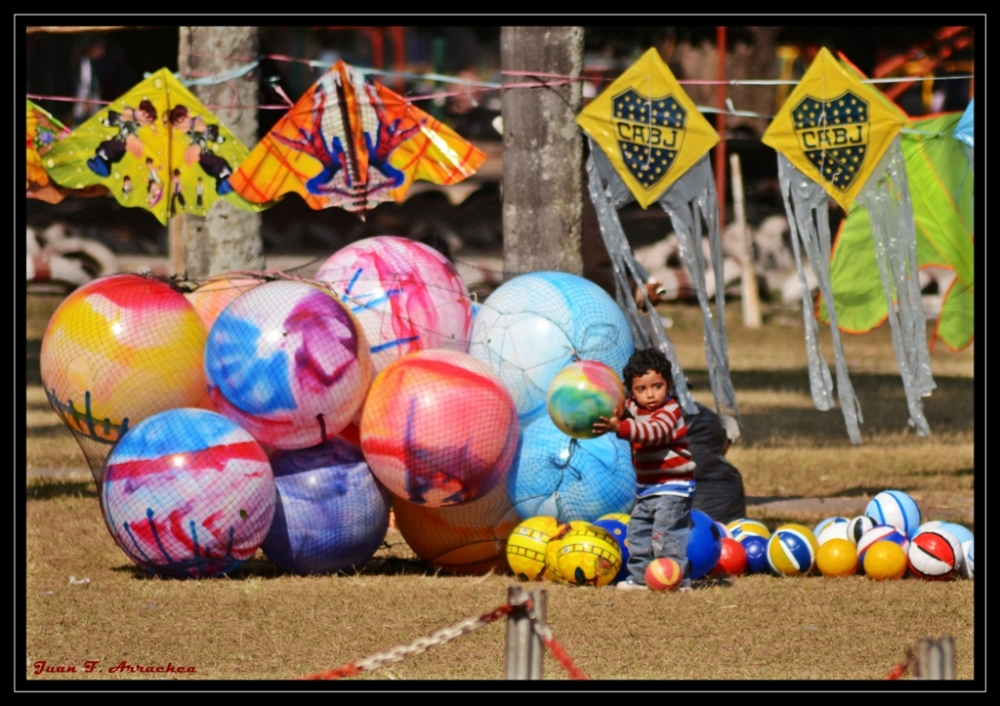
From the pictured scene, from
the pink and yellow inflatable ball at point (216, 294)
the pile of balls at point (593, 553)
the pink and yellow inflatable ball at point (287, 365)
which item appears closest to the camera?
the pink and yellow inflatable ball at point (287, 365)

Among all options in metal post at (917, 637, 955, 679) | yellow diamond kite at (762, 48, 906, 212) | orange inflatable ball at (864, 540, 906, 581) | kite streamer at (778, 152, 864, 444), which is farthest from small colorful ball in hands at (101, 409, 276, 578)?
metal post at (917, 637, 955, 679)

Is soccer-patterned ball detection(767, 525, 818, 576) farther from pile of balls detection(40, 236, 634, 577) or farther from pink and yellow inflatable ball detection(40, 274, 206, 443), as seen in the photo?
pink and yellow inflatable ball detection(40, 274, 206, 443)

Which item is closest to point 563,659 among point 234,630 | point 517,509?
point 234,630

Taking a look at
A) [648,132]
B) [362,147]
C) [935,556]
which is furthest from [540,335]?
[935,556]

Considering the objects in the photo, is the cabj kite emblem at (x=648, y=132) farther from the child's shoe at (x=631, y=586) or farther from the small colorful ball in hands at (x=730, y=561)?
the child's shoe at (x=631, y=586)

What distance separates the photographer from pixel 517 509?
8250 millimetres

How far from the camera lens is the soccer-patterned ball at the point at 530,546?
26.1ft

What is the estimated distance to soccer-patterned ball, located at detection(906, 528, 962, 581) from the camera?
7.98 m

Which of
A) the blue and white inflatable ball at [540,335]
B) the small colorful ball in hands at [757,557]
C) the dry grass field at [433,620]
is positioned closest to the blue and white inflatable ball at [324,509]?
the dry grass field at [433,620]

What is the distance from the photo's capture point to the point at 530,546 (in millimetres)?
7980

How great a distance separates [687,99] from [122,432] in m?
4.10

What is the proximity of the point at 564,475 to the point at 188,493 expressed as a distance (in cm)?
214

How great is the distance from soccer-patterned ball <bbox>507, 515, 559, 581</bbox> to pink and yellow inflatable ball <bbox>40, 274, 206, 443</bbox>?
2007 mm
